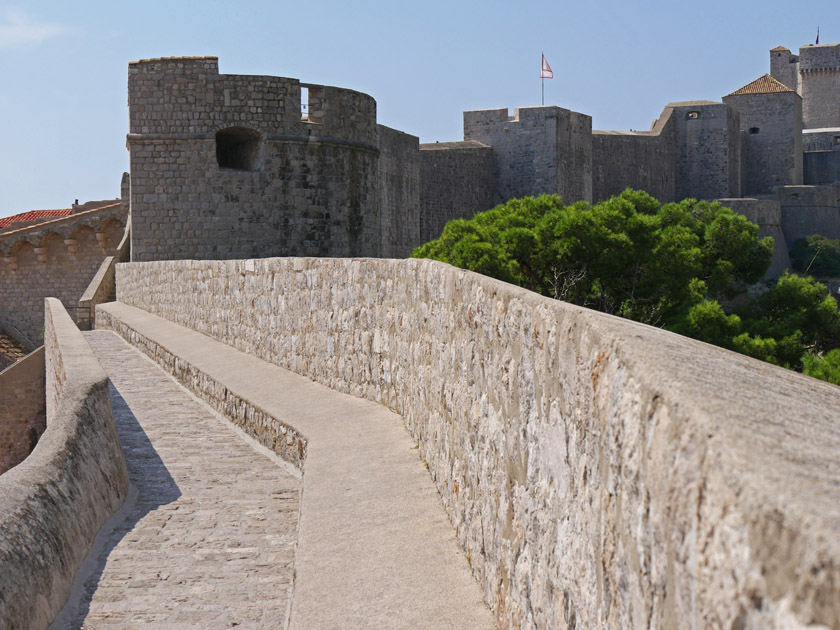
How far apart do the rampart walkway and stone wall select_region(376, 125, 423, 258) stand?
62.0 ft

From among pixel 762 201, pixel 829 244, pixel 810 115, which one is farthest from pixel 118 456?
pixel 810 115

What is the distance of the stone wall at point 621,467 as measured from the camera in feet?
3.36

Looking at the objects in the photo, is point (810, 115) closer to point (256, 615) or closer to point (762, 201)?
point (762, 201)

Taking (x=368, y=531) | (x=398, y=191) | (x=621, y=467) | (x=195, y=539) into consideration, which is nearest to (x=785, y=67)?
(x=398, y=191)

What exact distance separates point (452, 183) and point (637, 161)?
9219 mm

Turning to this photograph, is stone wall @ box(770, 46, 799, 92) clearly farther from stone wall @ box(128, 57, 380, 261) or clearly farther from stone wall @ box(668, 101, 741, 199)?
stone wall @ box(128, 57, 380, 261)

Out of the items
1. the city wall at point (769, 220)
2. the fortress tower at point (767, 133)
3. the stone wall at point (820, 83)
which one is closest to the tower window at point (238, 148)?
the city wall at point (769, 220)

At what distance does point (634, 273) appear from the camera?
2042 cm

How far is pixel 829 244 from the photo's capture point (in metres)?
39.9

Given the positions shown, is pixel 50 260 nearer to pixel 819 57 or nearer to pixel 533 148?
pixel 533 148

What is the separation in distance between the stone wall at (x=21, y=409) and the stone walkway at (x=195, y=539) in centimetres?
766

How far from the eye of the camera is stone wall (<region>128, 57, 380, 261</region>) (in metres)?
16.6

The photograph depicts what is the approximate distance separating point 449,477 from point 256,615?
2.85 ft

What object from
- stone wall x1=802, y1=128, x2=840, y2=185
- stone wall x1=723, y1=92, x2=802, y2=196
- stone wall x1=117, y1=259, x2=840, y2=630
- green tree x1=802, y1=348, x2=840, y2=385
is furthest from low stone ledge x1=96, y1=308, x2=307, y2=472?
stone wall x1=802, y1=128, x2=840, y2=185
